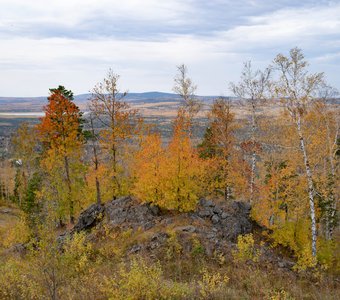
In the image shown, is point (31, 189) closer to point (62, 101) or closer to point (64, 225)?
point (64, 225)

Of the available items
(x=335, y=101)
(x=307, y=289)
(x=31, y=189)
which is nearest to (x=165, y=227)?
(x=307, y=289)

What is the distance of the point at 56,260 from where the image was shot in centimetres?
1273

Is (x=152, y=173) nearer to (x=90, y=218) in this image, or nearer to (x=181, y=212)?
(x=181, y=212)

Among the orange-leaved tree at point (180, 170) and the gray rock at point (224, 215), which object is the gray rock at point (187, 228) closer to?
the orange-leaved tree at point (180, 170)

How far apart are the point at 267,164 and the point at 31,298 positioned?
28.1m

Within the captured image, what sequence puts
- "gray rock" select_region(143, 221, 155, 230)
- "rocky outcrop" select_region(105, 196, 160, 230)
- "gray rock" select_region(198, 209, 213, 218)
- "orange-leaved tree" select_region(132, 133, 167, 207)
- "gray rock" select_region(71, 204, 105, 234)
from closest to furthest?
"orange-leaved tree" select_region(132, 133, 167, 207) → "gray rock" select_region(143, 221, 155, 230) → "rocky outcrop" select_region(105, 196, 160, 230) → "gray rock" select_region(198, 209, 213, 218) → "gray rock" select_region(71, 204, 105, 234)

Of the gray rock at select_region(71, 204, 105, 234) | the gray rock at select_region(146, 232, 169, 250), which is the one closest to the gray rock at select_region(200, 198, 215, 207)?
the gray rock at select_region(146, 232, 169, 250)

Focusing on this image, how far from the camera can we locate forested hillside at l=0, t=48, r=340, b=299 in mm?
16875

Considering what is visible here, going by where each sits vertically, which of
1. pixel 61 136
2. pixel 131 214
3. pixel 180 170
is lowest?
pixel 131 214

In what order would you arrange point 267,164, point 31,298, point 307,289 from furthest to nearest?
1. point 267,164
2. point 307,289
3. point 31,298

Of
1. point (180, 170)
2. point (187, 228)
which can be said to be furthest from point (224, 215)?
point (180, 170)

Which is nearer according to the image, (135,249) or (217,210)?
(135,249)

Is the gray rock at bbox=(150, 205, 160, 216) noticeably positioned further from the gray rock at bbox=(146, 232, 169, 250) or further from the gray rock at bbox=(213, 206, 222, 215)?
the gray rock at bbox=(213, 206, 222, 215)

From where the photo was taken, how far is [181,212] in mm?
27688
